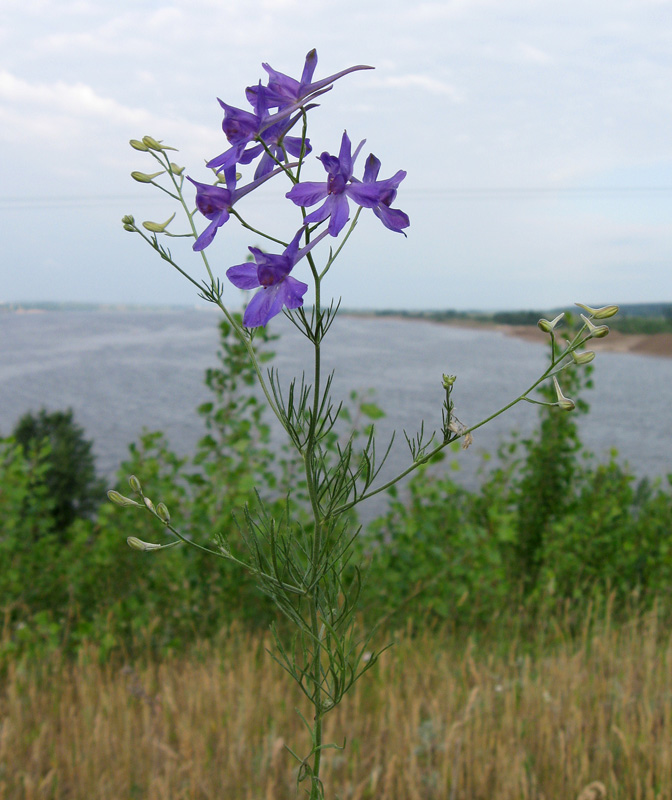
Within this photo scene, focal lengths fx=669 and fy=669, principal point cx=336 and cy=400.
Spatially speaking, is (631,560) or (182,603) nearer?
(182,603)

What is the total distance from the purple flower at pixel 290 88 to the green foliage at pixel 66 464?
6.56 metres

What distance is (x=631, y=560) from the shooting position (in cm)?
455

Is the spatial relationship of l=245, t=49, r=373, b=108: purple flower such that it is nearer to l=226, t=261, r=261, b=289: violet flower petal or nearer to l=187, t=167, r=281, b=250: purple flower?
l=187, t=167, r=281, b=250: purple flower

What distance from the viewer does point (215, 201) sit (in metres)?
0.95

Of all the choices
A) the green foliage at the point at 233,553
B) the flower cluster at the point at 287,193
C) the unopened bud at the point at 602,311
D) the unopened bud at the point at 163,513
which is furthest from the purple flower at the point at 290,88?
the green foliage at the point at 233,553

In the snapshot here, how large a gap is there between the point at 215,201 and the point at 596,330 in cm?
58

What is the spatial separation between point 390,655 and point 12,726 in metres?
1.67

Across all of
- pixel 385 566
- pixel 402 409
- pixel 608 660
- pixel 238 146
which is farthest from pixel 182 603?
pixel 402 409

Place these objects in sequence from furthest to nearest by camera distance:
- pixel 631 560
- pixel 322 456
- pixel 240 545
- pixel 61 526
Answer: pixel 61 526
pixel 631 560
pixel 240 545
pixel 322 456

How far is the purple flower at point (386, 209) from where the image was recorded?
2.94ft

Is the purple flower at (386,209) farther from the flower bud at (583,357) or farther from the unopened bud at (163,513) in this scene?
the unopened bud at (163,513)

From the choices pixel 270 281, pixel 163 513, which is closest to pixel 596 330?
pixel 270 281

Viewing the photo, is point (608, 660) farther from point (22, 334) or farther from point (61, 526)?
point (22, 334)

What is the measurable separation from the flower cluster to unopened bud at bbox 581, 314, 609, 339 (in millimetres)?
328
